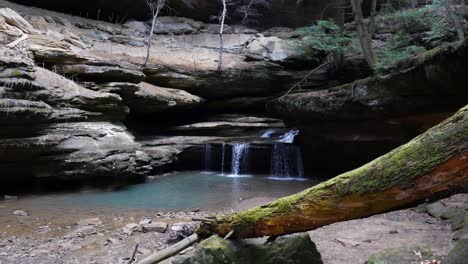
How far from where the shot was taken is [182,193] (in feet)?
38.9

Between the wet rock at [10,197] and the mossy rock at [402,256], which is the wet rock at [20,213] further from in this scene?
the mossy rock at [402,256]

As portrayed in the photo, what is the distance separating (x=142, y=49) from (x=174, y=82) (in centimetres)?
390

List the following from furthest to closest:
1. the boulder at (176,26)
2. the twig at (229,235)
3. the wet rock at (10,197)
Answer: the boulder at (176,26) < the wet rock at (10,197) < the twig at (229,235)

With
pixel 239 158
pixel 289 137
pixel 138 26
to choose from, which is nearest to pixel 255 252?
pixel 239 158

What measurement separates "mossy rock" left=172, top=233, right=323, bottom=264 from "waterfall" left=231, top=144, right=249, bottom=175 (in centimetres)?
A: 1166

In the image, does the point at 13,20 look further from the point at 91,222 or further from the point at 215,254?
the point at 215,254

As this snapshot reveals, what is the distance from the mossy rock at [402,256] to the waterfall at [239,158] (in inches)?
449

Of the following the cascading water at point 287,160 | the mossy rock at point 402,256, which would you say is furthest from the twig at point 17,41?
the mossy rock at point 402,256

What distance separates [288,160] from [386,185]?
42.0ft

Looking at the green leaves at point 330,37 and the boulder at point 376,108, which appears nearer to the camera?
the boulder at point 376,108

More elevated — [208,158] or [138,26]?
[138,26]

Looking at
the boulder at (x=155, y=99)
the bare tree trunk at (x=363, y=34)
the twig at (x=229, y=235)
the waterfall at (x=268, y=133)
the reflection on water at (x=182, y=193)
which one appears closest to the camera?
the twig at (x=229, y=235)

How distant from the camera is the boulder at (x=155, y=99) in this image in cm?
1596

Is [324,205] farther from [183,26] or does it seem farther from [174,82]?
[183,26]
